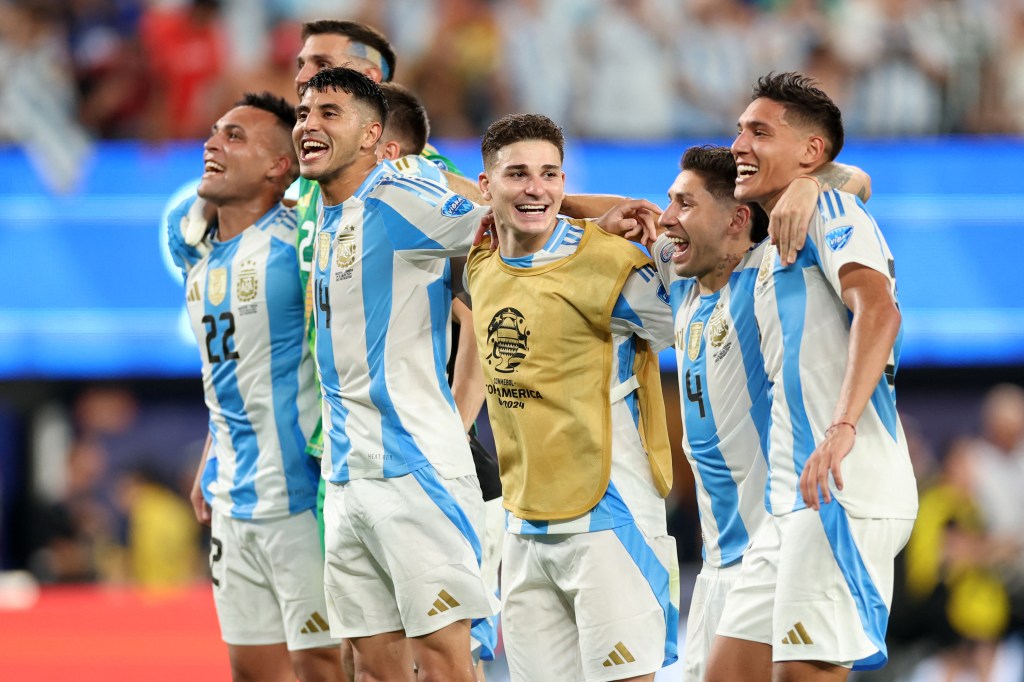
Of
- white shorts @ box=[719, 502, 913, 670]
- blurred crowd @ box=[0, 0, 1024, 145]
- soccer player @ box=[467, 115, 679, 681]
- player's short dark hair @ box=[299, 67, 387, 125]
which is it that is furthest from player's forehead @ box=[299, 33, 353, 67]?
blurred crowd @ box=[0, 0, 1024, 145]

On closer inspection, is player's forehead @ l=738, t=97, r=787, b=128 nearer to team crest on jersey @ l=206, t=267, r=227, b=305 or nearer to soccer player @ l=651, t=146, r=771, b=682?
soccer player @ l=651, t=146, r=771, b=682

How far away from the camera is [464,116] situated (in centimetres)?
1337

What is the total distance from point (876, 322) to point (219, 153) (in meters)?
3.13

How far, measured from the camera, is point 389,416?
5.31 m

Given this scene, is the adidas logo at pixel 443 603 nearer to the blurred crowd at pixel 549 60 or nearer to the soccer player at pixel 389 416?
the soccer player at pixel 389 416

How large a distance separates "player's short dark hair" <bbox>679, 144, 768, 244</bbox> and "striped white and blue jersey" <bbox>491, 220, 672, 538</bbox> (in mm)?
370

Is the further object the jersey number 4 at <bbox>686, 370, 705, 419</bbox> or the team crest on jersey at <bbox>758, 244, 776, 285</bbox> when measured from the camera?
the jersey number 4 at <bbox>686, 370, 705, 419</bbox>

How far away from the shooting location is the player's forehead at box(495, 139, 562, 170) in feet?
17.0

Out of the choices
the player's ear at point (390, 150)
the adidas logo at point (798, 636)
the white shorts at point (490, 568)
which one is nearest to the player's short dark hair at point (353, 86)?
the player's ear at point (390, 150)

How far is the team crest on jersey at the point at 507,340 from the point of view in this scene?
514cm

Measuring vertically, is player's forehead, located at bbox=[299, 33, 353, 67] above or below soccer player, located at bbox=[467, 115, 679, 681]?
above

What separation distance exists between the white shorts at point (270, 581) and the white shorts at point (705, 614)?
1.57 meters

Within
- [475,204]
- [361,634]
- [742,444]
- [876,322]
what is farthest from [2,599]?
[876,322]

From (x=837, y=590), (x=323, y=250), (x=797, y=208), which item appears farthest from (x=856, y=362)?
(x=323, y=250)
